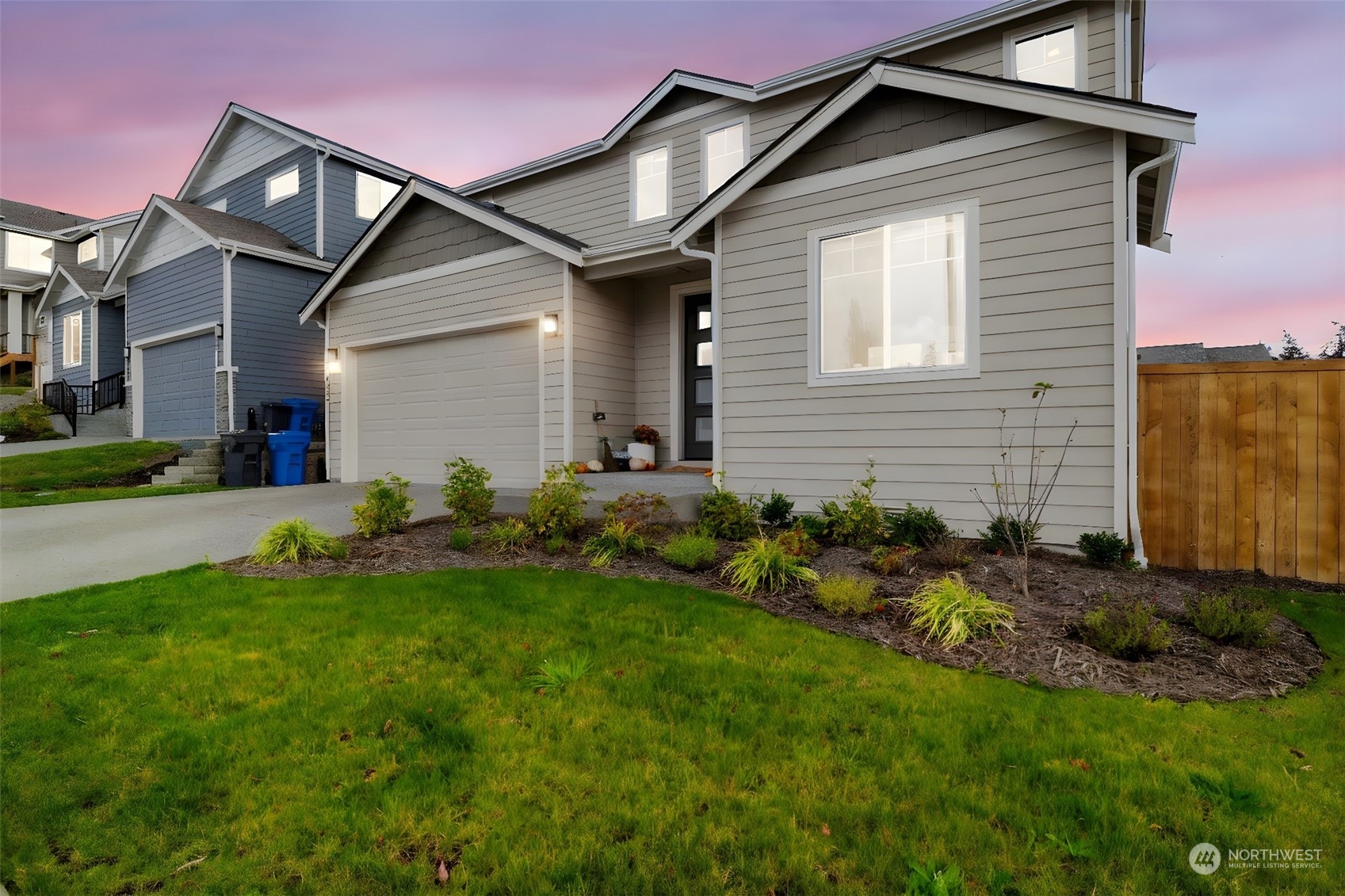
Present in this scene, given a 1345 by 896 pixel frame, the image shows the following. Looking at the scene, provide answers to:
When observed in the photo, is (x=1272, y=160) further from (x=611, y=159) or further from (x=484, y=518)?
(x=484, y=518)

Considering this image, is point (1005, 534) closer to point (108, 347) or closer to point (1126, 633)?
point (1126, 633)

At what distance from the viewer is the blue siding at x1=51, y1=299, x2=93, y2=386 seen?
19.0 metres

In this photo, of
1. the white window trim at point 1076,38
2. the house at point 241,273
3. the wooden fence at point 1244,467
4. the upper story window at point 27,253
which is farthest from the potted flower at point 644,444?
the upper story window at point 27,253

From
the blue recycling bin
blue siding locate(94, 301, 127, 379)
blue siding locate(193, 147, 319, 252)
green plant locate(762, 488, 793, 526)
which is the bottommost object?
green plant locate(762, 488, 793, 526)

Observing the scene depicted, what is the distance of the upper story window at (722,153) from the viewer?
33.4 ft

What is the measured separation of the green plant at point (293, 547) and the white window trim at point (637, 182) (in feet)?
24.5

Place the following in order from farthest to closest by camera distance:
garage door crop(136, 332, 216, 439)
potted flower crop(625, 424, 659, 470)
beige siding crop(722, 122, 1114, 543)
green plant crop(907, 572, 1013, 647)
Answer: garage door crop(136, 332, 216, 439) → potted flower crop(625, 424, 659, 470) → beige siding crop(722, 122, 1114, 543) → green plant crop(907, 572, 1013, 647)

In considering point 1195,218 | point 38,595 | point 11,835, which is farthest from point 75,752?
point 1195,218

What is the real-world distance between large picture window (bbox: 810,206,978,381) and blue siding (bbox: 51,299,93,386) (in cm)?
A: 2240

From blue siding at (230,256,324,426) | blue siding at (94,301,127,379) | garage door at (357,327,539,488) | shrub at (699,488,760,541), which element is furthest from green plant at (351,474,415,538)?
blue siding at (94,301,127,379)

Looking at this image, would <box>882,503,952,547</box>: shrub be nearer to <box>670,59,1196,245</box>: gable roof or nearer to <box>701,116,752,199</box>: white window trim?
<box>670,59,1196,245</box>: gable roof

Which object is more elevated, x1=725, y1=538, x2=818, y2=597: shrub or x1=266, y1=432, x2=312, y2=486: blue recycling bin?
x1=266, y1=432, x2=312, y2=486: blue recycling bin

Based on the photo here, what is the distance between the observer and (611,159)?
36.8 ft

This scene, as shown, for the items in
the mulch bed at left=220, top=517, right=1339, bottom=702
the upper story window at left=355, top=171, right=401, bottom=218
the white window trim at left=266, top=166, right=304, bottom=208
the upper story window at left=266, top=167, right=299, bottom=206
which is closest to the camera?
the mulch bed at left=220, top=517, right=1339, bottom=702
